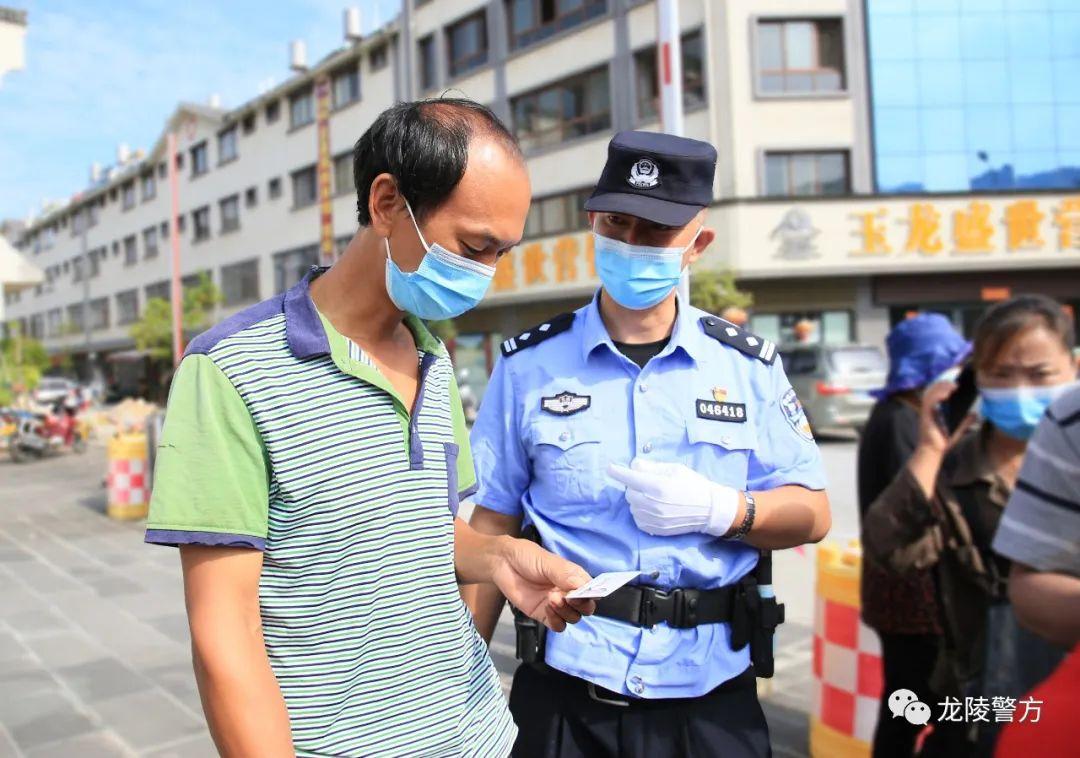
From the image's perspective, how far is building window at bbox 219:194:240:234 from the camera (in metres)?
36.7

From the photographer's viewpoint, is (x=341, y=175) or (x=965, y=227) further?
(x=341, y=175)

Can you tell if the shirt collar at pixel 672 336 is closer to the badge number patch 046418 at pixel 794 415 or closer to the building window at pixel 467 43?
the badge number patch 046418 at pixel 794 415

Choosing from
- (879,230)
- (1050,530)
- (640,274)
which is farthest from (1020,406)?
(879,230)

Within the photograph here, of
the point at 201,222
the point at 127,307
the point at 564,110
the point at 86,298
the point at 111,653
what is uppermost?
the point at 201,222

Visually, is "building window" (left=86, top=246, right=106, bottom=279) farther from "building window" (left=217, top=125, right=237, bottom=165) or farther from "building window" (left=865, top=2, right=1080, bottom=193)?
"building window" (left=865, top=2, right=1080, bottom=193)

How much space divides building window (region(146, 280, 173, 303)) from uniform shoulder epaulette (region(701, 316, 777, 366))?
4388 centimetres

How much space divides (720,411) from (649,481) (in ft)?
1.01

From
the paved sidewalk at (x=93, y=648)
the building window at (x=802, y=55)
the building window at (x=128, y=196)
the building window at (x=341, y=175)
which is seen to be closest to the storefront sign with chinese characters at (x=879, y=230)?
the building window at (x=802, y=55)

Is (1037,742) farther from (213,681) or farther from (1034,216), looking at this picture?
(1034,216)

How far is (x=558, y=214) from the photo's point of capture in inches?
911

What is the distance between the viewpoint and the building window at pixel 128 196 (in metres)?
46.9

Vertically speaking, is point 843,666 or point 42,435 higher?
point 42,435

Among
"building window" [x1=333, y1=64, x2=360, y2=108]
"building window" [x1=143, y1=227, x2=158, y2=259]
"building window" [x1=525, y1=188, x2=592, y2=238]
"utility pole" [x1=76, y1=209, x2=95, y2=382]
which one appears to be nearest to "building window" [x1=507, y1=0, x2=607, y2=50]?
"building window" [x1=525, y1=188, x2=592, y2=238]

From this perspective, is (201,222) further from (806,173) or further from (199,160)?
(806,173)
